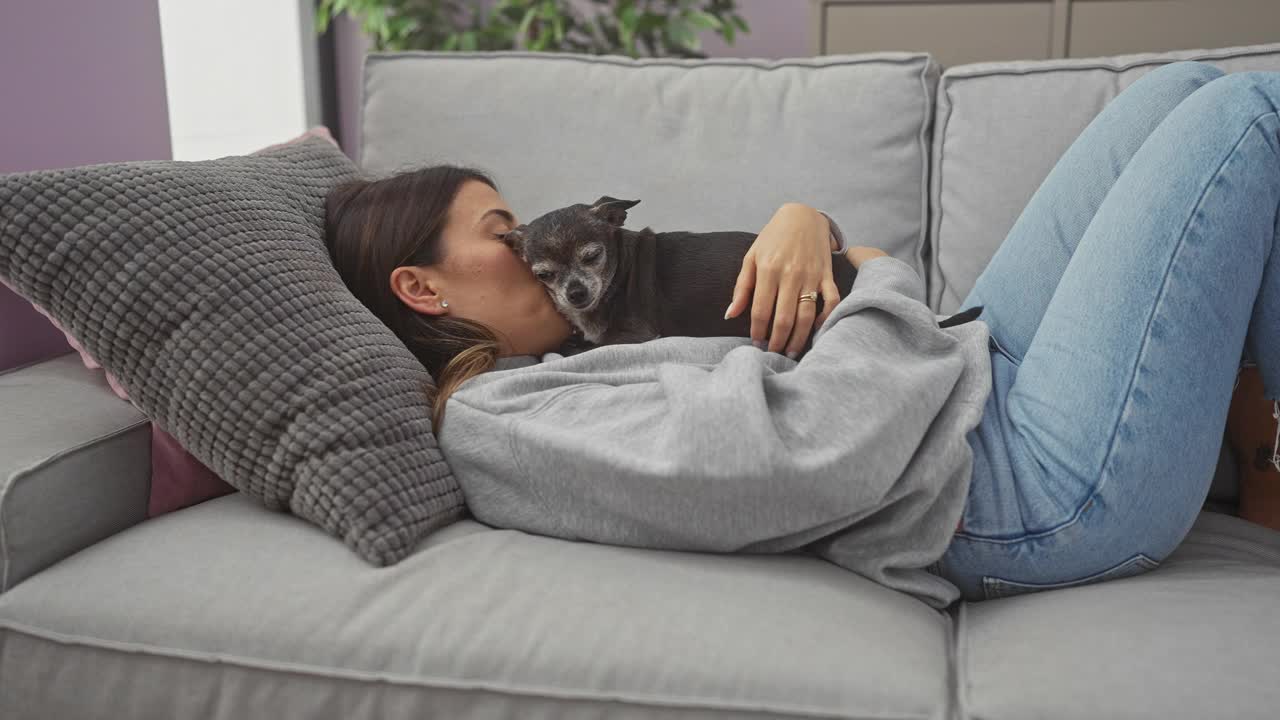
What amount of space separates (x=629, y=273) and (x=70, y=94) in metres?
1.07

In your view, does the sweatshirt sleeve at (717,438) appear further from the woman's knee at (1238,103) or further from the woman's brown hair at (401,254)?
the woman's knee at (1238,103)

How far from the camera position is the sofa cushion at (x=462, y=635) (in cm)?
87

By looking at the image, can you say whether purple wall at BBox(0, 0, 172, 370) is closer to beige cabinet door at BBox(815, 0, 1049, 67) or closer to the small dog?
the small dog

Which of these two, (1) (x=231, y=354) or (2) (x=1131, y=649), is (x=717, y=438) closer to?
(2) (x=1131, y=649)

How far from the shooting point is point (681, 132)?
1809mm

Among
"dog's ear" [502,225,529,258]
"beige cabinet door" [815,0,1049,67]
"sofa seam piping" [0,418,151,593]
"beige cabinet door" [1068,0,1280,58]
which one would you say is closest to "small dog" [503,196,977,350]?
"dog's ear" [502,225,529,258]

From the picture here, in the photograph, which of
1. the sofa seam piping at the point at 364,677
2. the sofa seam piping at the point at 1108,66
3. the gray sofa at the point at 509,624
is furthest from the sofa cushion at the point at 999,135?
the sofa seam piping at the point at 364,677

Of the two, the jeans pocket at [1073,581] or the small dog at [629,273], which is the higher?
the small dog at [629,273]

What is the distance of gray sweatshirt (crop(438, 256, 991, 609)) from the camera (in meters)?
0.94

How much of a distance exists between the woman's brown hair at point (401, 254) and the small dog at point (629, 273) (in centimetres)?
13

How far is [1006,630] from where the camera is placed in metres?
0.95

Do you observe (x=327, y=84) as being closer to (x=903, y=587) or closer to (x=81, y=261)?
(x=81, y=261)

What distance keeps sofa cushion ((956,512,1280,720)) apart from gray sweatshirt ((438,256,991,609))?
108mm

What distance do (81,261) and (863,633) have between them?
95 centimetres
